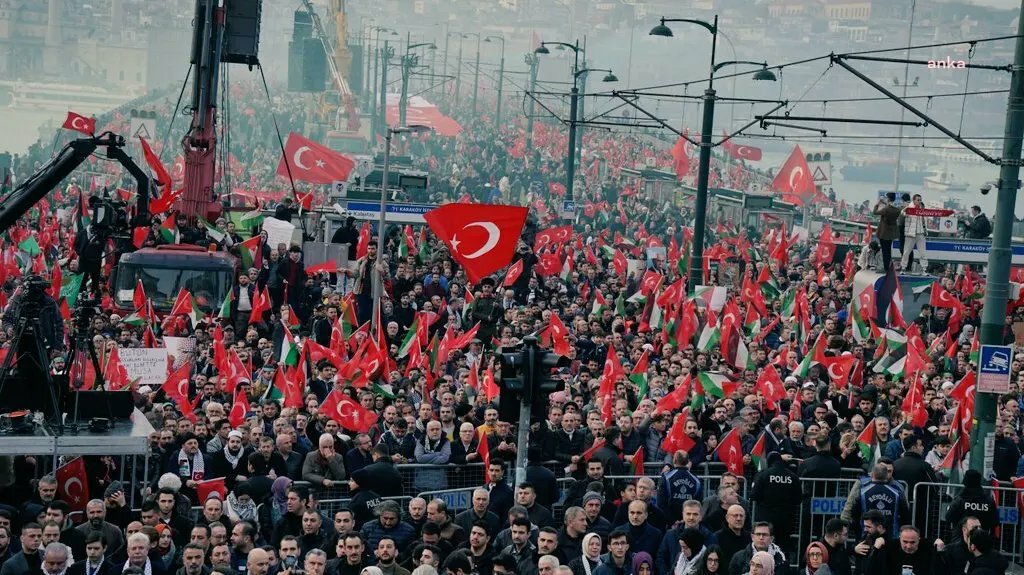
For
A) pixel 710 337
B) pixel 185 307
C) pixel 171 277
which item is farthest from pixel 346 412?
pixel 171 277

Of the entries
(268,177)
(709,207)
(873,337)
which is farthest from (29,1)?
(873,337)

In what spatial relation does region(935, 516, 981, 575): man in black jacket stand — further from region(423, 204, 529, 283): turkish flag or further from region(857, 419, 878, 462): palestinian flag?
region(423, 204, 529, 283): turkish flag

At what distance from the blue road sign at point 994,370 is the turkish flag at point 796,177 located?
28.8 m

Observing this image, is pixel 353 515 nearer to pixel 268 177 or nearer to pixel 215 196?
pixel 215 196

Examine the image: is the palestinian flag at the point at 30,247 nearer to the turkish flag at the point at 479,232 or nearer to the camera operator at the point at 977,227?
the turkish flag at the point at 479,232

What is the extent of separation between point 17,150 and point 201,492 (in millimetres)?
128725

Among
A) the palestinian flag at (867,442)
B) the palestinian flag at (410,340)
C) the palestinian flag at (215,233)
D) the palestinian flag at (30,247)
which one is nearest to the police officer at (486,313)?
the palestinian flag at (410,340)

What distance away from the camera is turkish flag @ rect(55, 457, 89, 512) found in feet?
44.1

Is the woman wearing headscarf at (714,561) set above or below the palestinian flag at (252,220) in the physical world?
below

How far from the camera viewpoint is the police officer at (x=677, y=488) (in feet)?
47.6

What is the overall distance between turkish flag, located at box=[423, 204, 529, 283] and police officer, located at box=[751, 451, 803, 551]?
6.35 meters

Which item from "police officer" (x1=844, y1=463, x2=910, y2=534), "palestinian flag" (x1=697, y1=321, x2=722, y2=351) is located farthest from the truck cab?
"police officer" (x1=844, y1=463, x2=910, y2=534)

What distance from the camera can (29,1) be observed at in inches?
6944

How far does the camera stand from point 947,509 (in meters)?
15.0
